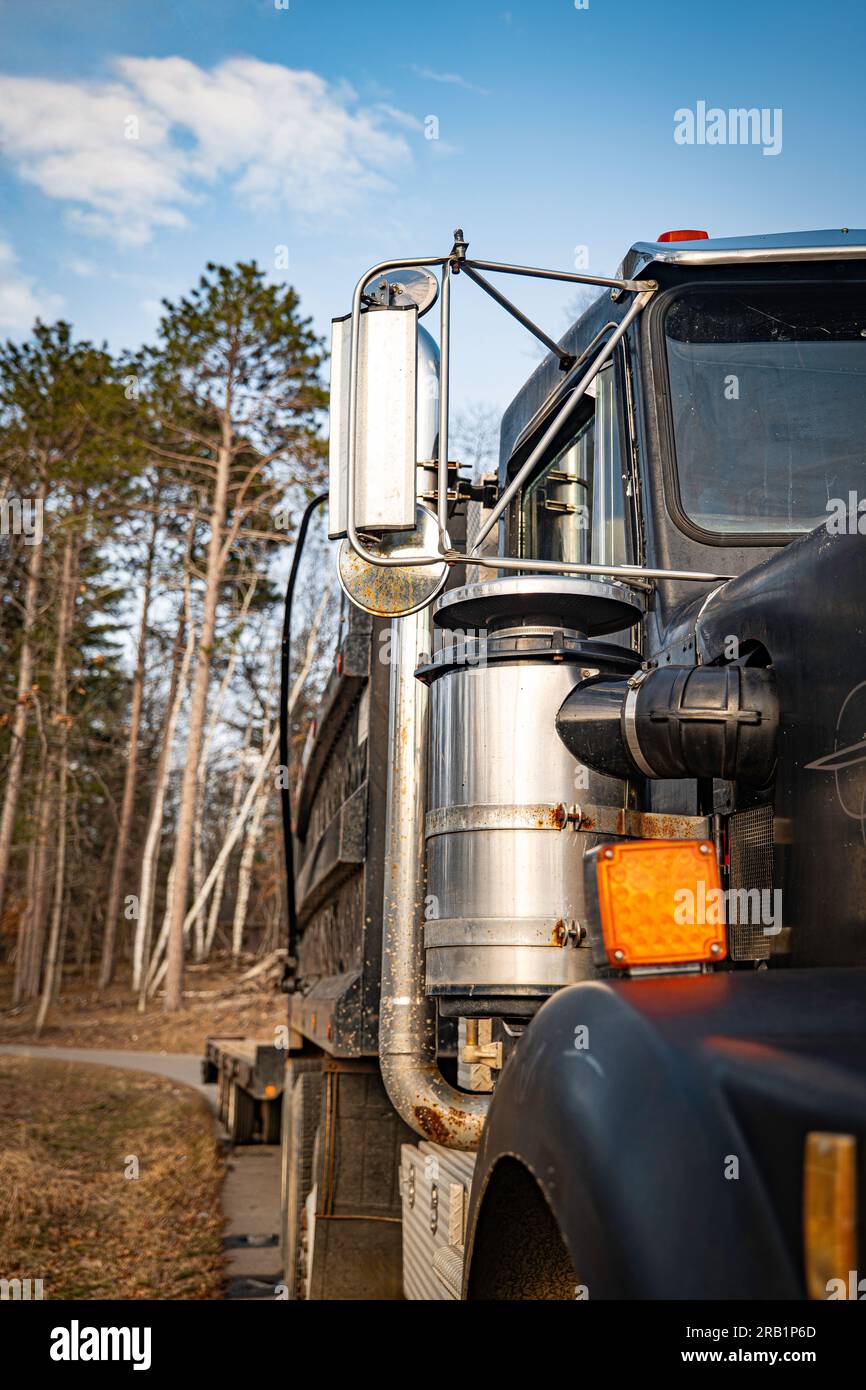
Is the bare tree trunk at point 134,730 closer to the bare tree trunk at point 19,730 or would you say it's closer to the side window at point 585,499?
the bare tree trunk at point 19,730

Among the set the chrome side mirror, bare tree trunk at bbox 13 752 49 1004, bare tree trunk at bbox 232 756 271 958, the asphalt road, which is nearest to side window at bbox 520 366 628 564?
the chrome side mirror

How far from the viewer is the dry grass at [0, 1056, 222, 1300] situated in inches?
281

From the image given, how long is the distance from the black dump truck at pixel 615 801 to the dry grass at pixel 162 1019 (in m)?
20.7

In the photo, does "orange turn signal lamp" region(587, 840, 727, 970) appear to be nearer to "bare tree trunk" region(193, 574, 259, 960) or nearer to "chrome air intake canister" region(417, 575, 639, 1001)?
"chrome air intake canister" region(417, 575, 639, 1001)

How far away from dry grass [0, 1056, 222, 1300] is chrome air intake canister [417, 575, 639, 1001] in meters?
4.64

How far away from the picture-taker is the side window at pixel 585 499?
3420 millimetres

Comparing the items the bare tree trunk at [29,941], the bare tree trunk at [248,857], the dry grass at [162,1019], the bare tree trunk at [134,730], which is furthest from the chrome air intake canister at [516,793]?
the bare tree trunk at [248,857]

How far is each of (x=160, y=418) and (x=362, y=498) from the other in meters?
26.3

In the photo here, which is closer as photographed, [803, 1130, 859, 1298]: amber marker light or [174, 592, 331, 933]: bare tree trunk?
[803, 1130, 859, 1298]: amber marker light

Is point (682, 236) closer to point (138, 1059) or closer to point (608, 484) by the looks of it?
point (608, 484)

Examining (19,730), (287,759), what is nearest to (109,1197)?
(287,759)

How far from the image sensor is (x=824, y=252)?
326cm
